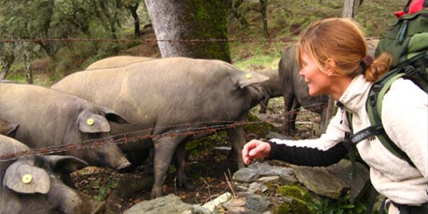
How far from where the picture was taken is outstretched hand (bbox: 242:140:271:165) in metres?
2.68

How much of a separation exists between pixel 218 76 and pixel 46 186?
2782 mm

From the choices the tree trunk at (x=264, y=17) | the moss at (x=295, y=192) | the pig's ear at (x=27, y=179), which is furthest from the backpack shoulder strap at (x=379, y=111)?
the tree trunk at (x=264, y=17)

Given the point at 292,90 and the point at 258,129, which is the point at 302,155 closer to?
the point at 258,129

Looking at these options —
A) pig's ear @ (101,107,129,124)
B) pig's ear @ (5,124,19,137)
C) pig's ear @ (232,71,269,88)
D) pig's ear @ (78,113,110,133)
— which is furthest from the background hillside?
pig's ear @ (5,124,19,137)

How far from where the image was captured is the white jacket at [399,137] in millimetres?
1893

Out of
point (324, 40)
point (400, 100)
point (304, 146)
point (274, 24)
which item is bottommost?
point (274, 24)

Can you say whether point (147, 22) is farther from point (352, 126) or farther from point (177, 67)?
point (352, 126)

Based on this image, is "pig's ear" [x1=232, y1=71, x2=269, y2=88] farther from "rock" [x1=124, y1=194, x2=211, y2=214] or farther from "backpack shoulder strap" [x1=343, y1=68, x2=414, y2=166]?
"backpack shoulder strap" [x1=343, y1=68, x2=414, y2=166]

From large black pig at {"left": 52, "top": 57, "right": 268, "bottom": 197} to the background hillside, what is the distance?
50.7 ft

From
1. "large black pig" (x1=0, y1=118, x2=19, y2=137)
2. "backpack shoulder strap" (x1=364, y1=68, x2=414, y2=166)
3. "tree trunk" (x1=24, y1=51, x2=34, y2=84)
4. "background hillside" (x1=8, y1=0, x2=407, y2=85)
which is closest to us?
"backpack shoulder strap" (x1=364, y1=68, x2=414, y2=166)

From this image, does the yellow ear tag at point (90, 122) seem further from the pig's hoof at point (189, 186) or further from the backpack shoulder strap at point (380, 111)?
the backpack shoulder strap at point (380, 111)

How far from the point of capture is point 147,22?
4009 centimetres

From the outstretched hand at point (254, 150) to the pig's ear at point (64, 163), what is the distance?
2374 mm

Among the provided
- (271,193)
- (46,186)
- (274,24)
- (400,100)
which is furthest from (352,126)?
(274,24)
